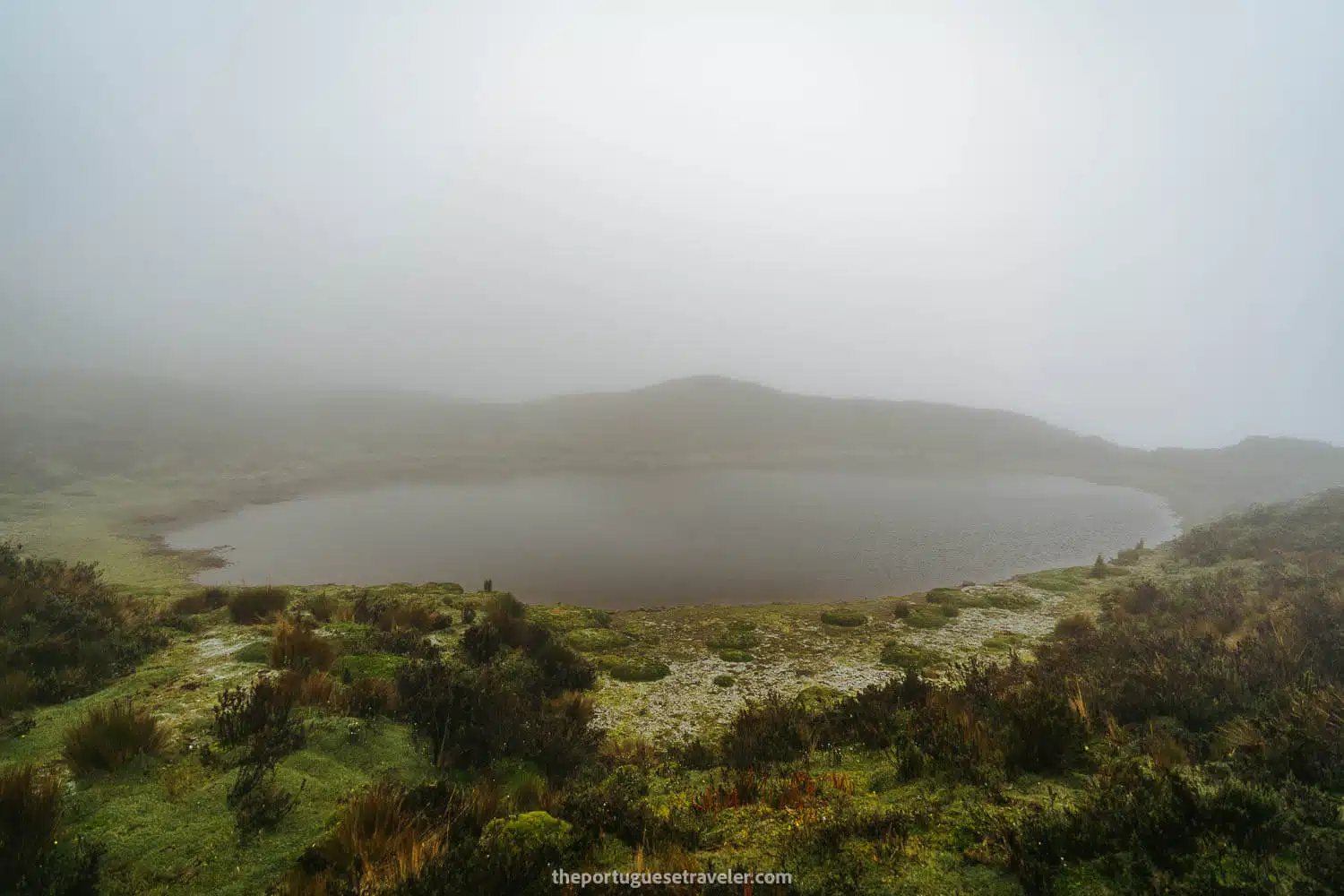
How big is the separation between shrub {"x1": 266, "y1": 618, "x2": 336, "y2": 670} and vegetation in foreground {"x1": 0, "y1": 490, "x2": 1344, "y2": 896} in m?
0.04

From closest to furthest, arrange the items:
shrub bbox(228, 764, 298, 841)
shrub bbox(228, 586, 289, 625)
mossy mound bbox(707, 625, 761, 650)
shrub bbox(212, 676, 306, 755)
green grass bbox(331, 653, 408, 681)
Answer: shrub bbox(228, 764, 298, 841) → shrub bbox(212, 676, 306, 755) → green grass bbox(331, 653, 408, 681) → shrub bbox(228, 586, 289, 625) → mossy mound bbox(707, 625, 761, 650)

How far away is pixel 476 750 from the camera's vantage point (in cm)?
663

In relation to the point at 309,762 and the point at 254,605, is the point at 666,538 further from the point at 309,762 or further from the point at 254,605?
the point at 309,762

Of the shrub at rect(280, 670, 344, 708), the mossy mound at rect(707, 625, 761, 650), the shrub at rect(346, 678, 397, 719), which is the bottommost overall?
the mossy mound at rect(707, 625, 761, 650)

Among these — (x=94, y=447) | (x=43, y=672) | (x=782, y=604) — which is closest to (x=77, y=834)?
(x=43, y=672)

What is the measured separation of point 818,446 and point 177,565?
105 meters

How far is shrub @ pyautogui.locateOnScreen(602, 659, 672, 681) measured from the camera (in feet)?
39.6

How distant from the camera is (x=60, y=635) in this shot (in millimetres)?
8133

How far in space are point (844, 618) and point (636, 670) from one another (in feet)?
27.4

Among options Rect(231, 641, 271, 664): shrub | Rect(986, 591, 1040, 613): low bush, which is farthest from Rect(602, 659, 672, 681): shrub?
Rect(986, 591, 1040, 613): low bush

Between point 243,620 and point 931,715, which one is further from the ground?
point 931,715

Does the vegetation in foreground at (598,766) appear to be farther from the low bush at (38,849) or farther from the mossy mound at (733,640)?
the mossy mound at (733,640)

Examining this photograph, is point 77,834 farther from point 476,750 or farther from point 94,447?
point 94,447

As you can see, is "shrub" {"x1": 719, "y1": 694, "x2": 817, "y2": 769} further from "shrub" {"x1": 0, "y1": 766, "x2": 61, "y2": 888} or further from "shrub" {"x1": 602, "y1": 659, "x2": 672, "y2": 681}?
"shrub" {"x1": 0, "y1": 766, "x2": 61, "y2": 888}
